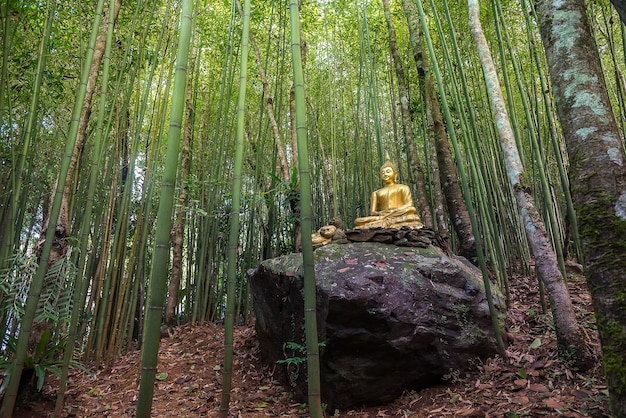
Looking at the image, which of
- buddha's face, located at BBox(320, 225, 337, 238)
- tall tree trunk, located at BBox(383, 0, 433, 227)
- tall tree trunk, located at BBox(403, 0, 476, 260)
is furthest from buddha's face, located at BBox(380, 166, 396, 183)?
buddha's face, located at BBox(320, 225, 337, 238)

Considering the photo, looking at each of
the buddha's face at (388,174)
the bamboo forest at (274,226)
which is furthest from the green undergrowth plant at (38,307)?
the buddha's face at (388,174)

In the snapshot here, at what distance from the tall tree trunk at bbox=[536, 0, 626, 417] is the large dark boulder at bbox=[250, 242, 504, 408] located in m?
1.42

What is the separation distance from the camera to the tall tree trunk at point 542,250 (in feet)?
7.99

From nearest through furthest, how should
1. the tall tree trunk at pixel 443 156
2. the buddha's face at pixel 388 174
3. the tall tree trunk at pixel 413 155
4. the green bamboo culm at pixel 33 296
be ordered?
the green bamboo culm at pixel 33 296 → the buddha's face at pixel 388 174 → the tall tree trunk at pixel 443 156 → the tall tree trunk at pixel 413 155

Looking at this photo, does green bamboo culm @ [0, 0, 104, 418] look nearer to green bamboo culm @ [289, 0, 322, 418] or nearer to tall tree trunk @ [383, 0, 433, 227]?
green bamboo culm @ [289, 0, 322, 418]

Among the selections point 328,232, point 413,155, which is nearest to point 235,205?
point 328,232

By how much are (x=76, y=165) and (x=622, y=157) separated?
342 cm

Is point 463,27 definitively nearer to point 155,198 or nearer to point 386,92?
point 386,92

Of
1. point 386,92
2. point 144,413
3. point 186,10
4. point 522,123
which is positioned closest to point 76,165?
point 186,10

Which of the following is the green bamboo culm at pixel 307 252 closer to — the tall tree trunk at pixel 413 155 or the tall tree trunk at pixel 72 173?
the tall tree trunk at pixel 72 173

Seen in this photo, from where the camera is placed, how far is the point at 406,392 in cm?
281

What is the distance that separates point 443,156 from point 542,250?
7.87 feet

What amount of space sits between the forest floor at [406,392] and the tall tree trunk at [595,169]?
68cm

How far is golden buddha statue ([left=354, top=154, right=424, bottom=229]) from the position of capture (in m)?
3.76
